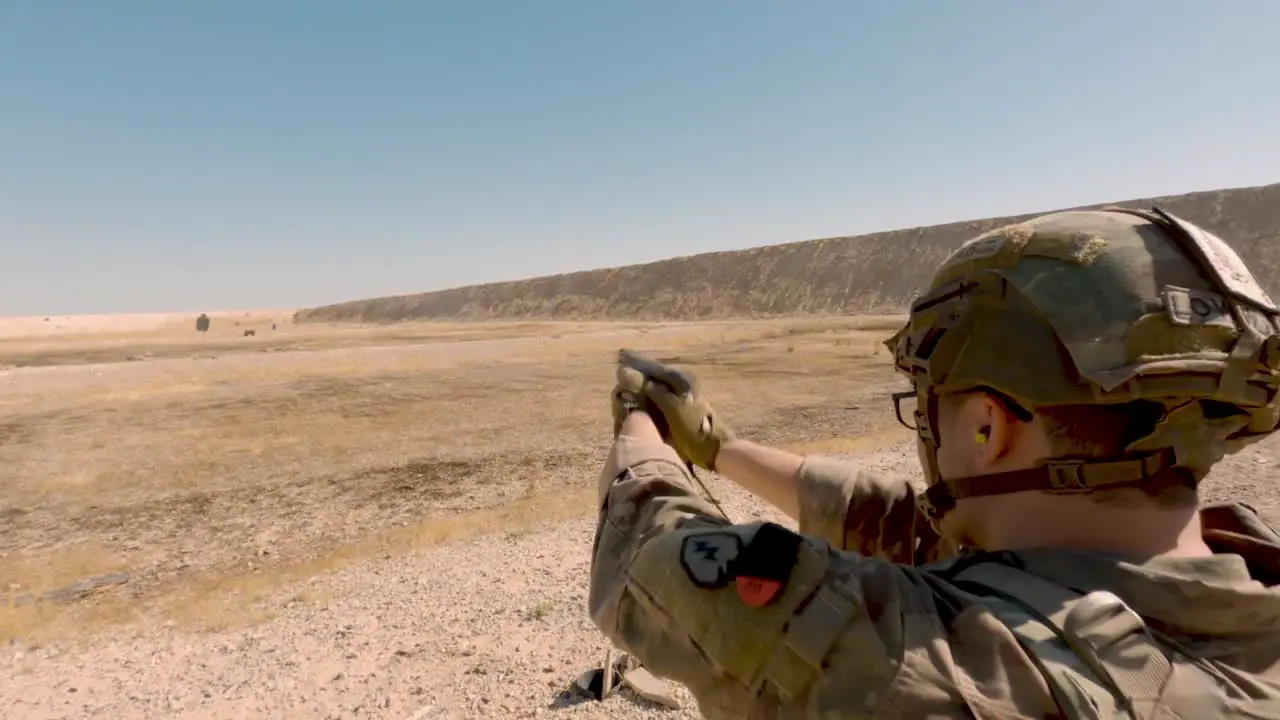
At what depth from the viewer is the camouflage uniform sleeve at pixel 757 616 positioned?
3.24 ft

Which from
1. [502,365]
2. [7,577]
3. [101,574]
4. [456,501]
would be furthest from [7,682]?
[502,365]

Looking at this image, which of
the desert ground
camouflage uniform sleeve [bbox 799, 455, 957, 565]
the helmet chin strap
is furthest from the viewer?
the desert ground

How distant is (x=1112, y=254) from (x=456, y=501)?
32.3ft

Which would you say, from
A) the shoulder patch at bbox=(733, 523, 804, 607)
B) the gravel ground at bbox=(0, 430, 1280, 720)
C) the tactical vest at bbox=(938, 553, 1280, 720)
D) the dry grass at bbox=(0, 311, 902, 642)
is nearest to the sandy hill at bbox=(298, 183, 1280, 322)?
the dry grass at bbox=(0, 311, 902, 642)

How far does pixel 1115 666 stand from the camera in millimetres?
970

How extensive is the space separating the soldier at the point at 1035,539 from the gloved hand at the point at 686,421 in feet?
1.62

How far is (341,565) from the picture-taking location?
25.1 ft

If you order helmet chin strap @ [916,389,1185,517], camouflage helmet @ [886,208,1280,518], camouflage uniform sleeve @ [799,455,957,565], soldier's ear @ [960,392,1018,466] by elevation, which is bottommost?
camouflage uniform sleeve @ [799,455,957,565]

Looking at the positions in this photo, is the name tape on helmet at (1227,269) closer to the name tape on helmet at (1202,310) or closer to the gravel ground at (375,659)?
the name tape on helmet at (1202,310)

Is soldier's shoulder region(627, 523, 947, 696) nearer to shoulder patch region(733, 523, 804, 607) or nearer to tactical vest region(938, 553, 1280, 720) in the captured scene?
shoulder patch region(733, 523, 804, 607)

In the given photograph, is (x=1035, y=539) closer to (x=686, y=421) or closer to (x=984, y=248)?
(x=984, y=248)

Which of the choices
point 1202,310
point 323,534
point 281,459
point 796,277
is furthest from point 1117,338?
point 796,277

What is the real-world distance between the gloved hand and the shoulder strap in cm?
104

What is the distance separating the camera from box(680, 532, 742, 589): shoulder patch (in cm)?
103
